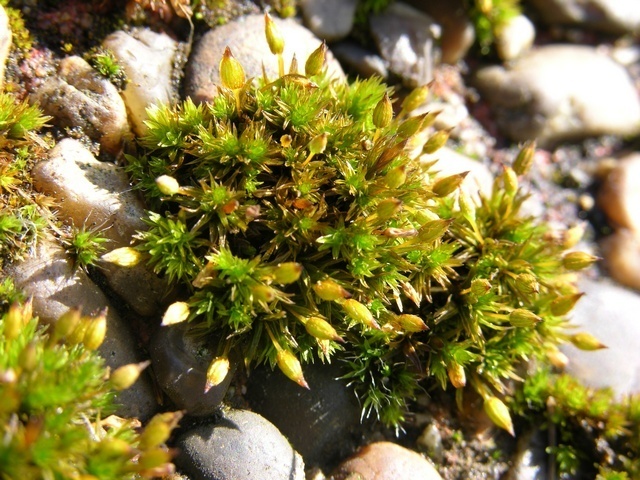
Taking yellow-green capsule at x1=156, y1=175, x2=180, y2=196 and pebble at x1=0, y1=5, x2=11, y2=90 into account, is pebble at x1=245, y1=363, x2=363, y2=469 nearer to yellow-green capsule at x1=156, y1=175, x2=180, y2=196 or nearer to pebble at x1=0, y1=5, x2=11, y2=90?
yellow-green capsule at x1=156, y1=175, x2=180, y2=196

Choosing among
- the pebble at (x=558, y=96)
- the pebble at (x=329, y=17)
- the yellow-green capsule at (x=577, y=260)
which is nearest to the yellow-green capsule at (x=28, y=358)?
the pebble at (x=329, y=17)

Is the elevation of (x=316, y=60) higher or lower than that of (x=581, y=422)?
higher

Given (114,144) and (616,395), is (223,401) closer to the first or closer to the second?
(114,144)

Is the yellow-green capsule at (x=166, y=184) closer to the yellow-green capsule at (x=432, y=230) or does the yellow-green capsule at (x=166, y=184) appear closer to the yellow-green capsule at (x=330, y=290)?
the yellow-green capsule at (x=330, y=290)

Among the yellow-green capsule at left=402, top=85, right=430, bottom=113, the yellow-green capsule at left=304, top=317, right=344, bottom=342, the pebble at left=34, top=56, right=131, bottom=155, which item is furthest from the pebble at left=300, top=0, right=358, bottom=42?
the yellow-green capsule at left=304, top=317, right=344, bottom=342

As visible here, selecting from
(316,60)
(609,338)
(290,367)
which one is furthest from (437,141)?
(609,338)

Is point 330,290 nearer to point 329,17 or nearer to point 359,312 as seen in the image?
point 359,312

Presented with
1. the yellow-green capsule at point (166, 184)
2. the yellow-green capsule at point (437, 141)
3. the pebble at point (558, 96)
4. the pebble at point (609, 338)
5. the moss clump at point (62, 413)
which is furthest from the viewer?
the pebble at point (558, 96)
